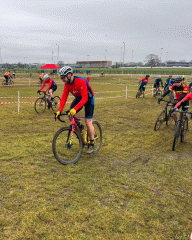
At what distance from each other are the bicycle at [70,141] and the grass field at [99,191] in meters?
0.26

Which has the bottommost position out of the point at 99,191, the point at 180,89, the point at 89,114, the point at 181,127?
the point at 99,191

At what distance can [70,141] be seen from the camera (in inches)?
204

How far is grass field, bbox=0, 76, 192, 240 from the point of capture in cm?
308

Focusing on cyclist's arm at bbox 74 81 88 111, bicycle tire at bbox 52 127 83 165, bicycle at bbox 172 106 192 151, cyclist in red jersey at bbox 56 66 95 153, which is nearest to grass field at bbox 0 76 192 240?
bicycle tire at bbox 52 127 83 165

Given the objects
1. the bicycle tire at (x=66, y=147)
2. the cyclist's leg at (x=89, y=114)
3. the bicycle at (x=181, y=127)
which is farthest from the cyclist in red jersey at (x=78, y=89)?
the bicycle at (x=181, y=127)

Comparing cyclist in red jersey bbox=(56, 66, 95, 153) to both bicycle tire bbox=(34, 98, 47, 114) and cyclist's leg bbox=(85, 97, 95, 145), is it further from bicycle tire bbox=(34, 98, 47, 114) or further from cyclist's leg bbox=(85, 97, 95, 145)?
bicycle tire bbox=(34, 98, 47, 114)

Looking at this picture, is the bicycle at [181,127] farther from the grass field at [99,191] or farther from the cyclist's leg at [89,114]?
the cyclist's leg at [89,114]

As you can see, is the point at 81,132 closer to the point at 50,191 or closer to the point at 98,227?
the point at 50,191

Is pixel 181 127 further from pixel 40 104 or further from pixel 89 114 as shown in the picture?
pixel 40 104

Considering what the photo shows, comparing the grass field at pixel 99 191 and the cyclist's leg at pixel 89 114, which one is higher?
the cyclist's leg at pixel 89 114

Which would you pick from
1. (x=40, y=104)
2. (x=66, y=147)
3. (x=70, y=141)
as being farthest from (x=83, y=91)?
(x=40, y=104)

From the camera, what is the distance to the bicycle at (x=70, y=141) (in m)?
4.94

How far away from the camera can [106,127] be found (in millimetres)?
8992

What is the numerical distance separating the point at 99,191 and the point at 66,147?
1.59 meters
